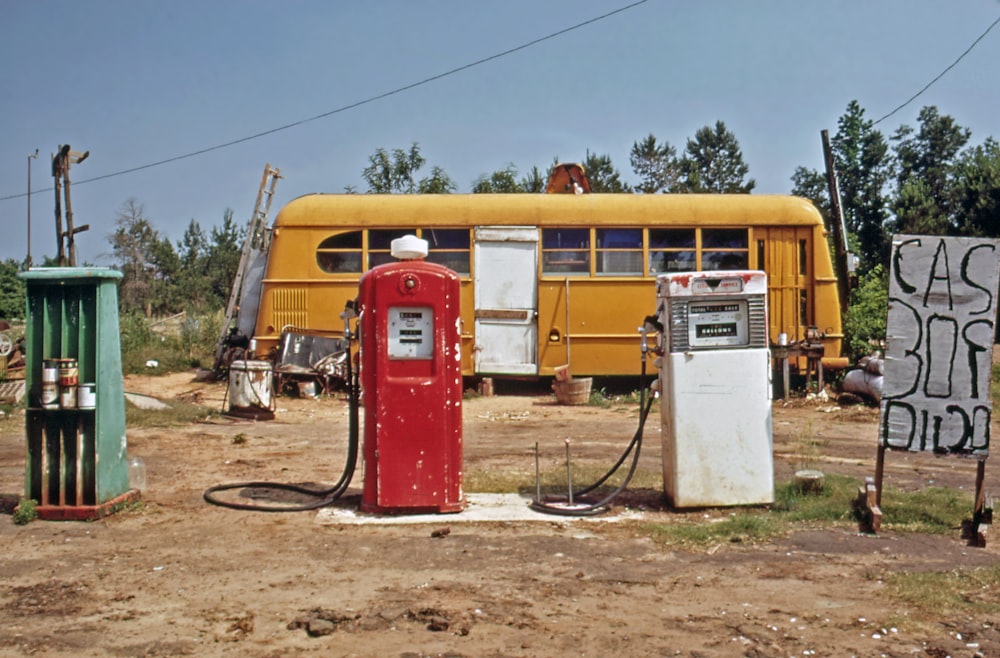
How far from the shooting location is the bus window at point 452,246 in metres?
14.8

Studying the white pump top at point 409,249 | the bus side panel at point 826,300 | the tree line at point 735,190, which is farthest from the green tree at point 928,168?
the white pump top at point 409,249

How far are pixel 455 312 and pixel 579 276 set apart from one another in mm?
8248

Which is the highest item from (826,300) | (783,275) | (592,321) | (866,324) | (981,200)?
(981,200)

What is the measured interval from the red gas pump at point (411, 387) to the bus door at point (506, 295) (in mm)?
8074

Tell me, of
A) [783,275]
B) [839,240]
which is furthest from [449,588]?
[839,240]

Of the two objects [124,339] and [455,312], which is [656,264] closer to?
[455,312]

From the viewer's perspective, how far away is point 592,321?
14797 mm

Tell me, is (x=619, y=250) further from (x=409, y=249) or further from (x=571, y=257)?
(x=409, y=249)

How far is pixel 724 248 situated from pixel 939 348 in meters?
8.53

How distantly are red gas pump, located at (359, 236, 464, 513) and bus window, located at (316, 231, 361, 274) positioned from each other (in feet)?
27.4

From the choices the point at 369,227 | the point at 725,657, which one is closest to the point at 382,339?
the point at 725,657

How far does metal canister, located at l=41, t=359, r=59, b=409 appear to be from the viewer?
6.54 meters

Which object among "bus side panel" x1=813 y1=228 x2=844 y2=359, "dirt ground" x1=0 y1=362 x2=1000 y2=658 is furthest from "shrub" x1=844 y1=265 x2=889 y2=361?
"dirt ground" x1=0 y1=362 x2=1000 y2=658

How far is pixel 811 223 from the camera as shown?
1489 centimetres
